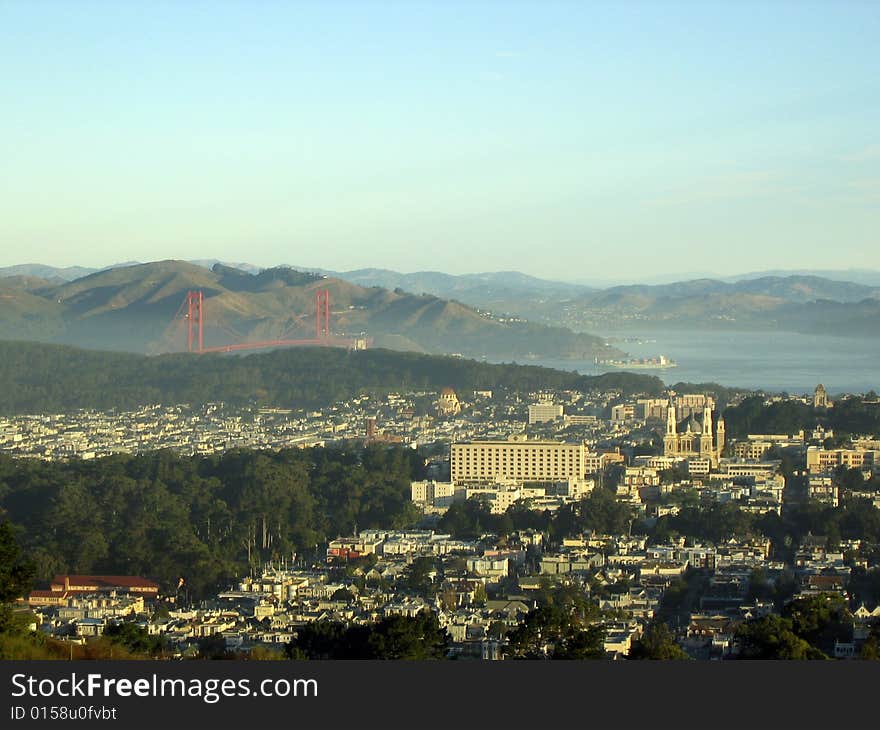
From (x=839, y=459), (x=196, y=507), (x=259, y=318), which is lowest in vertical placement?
(x=196, y=507)

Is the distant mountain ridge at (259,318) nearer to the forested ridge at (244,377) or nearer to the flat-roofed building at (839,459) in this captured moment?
the forested ridge at (244,377)

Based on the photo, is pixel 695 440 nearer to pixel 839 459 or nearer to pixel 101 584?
pixel 839 459

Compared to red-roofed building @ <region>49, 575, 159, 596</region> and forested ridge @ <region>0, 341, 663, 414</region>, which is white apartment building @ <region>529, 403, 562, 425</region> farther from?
red-roofed building @ <region>49, 575, 159, 596</region>

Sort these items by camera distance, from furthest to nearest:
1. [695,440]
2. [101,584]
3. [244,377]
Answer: [244,377] < [695,440] < [101,584]

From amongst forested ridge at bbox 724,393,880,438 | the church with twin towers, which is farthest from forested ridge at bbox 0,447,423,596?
forested ridge at bbox 724,393,880,438

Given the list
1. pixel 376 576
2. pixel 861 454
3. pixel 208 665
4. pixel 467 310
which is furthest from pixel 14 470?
pixel 467 310

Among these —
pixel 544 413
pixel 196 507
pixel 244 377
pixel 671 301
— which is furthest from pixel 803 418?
pixel 671 301

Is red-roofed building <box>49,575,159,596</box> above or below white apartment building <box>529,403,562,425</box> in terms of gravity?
below
